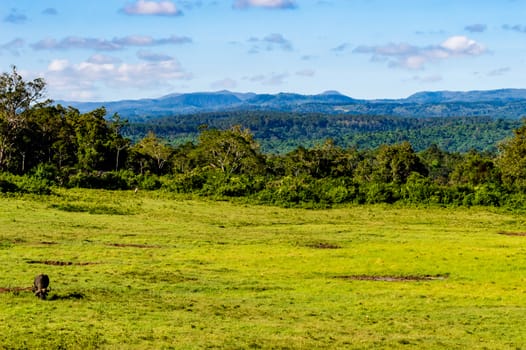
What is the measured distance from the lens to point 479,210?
60.1m

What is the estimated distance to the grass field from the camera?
21219 mm

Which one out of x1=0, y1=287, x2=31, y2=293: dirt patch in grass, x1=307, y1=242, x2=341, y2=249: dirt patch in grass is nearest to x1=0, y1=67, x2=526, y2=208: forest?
x1=307, y1=242, x2=341, y2=249: dirt patch in grass

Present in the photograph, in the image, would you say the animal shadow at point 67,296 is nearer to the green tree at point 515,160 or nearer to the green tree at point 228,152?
the green tree at point 515,160

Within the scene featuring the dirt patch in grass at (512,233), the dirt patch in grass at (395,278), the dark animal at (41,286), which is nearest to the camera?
the dark animal at (41,286)

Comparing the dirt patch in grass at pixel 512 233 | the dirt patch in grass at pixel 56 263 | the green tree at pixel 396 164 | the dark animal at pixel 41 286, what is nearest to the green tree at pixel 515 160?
the dirt patch in grass at pixel 512 233

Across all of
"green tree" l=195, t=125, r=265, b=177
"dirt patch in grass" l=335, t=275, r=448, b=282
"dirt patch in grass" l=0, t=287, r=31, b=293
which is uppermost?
"green tree" l=195, t=125, r=265, b=177

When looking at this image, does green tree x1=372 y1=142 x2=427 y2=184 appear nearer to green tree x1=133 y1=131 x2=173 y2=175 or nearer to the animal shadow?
green tree x1=133 y1=131 x2=173 y2=175

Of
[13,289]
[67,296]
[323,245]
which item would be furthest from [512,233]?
[13,289]

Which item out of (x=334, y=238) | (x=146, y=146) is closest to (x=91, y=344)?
(x=334, y=238)

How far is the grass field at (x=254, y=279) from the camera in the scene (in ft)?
69.6

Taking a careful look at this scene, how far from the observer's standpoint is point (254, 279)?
30.3 metres

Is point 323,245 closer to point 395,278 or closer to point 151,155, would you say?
point 395,278

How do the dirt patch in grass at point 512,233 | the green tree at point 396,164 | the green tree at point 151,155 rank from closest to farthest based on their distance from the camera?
1. the dirt patch in grass at point 512,233
2. the green tree at point 151,155
3. the green tree at point 396,164

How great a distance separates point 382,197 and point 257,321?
136ft
